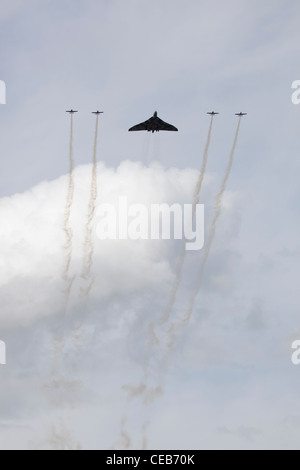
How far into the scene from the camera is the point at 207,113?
7539 inches

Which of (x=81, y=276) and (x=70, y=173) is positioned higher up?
(x=70, y=173)

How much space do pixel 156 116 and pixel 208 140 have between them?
54.1ft

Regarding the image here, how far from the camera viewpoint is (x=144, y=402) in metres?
196

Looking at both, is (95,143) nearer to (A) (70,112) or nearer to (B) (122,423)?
(A) (70,112)

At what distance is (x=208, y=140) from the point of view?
627 feet

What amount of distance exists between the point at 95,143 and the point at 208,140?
2855cm

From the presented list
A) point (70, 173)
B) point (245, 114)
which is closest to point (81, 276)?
point (70, 173)

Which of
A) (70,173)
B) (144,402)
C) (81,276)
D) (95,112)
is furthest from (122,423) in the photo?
(95,112)

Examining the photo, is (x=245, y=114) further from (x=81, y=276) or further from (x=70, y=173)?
(x=81, y=276)

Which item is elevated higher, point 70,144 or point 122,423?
point 70,144
